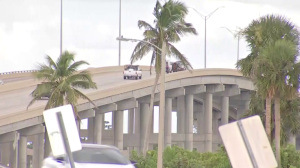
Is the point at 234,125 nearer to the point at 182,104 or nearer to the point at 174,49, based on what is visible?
the point at 174,49

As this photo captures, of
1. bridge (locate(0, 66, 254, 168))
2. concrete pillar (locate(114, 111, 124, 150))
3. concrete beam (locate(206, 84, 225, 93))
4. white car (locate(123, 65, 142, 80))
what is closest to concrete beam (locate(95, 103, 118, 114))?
→ bridge (locate(0, 66, 254, 168))

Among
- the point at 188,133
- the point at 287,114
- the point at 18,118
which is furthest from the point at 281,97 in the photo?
the point at 188,133

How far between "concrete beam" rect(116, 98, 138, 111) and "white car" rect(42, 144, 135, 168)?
53.0m

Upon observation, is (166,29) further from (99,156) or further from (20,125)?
(99,156)

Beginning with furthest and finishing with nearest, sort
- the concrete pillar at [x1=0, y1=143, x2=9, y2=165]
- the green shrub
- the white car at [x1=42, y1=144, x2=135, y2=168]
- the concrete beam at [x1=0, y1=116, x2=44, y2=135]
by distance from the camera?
→ the concrete pillar at [x1=0, y1=143, x2=9, y2=165] → the concrete beam at [x1=0, y1=116, x2=44, y2=135] → the green shrub → the white car at [x1=42, y1=144, x2=135, y2=168]

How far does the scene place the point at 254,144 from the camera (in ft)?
23.9

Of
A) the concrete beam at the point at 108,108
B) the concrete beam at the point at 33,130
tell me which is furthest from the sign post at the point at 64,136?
the concrete beam at the point at 108,108

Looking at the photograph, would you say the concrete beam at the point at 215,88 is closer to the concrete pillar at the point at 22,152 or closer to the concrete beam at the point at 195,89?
the concrete beam at the point at 195,89

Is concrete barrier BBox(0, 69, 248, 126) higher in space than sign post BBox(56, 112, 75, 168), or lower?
higher

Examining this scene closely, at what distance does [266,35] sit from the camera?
3769 cm

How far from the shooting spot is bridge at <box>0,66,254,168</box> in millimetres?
58281

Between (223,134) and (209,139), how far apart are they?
272 ft

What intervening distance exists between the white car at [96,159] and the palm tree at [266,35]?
1969 cm

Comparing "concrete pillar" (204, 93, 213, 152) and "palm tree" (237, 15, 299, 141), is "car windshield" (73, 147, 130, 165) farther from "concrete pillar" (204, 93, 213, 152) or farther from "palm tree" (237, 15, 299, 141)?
"concrete pillar" (204, 93, 213, 152)
